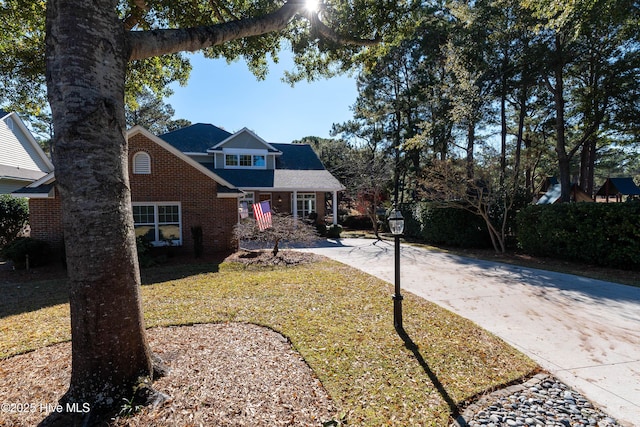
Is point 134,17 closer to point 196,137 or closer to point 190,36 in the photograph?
point 190,36

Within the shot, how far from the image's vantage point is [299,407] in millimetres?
2826

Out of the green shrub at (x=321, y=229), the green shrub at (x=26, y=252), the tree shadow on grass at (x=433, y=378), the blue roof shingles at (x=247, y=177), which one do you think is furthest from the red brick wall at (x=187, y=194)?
the tree shadow on grass at (x=433, y=378)

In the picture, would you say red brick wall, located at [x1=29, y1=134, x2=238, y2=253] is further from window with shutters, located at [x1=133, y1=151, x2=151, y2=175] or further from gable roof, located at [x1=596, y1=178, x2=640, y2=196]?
→ gable roof, located at [x1=596, y1=178, x2=640, y2=196]

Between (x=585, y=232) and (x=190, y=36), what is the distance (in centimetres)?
1199

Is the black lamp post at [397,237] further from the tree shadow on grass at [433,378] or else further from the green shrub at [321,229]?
the green shrub at [321,229]

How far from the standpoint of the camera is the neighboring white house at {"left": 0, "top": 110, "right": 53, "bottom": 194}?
16672 mm

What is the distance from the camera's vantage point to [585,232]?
966 cm

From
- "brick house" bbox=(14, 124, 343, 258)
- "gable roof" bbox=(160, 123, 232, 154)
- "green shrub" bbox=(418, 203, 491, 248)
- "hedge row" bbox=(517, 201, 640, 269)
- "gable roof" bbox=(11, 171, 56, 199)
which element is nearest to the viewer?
"hedge row" bbox=(517, 201, 640, 269)

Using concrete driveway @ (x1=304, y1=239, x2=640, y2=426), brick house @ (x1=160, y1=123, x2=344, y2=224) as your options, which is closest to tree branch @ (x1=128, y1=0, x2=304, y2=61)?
concrete driveway @ (x1=304, y1=239, x2=640, y2=426)

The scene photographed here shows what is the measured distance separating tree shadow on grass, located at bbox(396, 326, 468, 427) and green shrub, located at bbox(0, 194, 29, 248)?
53.4 ft

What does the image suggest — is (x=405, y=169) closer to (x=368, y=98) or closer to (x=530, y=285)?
(x=368, y=98)

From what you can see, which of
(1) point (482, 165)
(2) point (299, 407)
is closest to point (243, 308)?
(2) point (299, 407)

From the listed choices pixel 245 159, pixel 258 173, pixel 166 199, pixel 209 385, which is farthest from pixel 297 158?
pixel 209 385

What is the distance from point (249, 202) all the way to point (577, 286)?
16.1 meters
